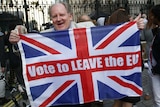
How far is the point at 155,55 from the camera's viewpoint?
4160 mm

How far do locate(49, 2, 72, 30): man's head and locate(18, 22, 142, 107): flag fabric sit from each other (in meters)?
0.08

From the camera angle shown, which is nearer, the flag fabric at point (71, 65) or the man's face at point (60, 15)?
the man's face at point (60, 15)

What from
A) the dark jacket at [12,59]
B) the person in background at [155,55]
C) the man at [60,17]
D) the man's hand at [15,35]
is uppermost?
the man at [60,17]

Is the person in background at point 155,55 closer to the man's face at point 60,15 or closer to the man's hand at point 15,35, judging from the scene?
the man's face at point 60,15

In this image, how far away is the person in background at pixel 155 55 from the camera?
4137mm

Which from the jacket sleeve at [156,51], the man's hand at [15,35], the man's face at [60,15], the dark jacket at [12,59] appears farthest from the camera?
the dark jacket at [12,59]

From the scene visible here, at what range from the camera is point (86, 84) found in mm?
3092

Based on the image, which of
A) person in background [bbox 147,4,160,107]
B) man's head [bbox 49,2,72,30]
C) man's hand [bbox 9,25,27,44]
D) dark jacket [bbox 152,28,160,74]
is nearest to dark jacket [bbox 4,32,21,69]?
person in background [bbox 147,4,160,107]

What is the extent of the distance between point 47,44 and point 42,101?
565 mm

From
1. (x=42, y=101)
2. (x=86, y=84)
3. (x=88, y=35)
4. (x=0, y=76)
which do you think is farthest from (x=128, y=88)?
(x=0, y=76)

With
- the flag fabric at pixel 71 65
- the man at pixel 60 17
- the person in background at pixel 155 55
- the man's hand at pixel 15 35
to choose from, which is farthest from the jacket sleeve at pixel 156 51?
the man's hand at pixel 15 35

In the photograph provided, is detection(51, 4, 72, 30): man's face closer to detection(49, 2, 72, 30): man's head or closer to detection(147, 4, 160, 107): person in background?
detection(49, 2, 72, 30): man's head

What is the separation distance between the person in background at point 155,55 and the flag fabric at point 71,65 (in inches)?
43.5

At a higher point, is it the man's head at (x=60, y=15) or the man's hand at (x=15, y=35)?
the man's head at (x=60, y=15)
